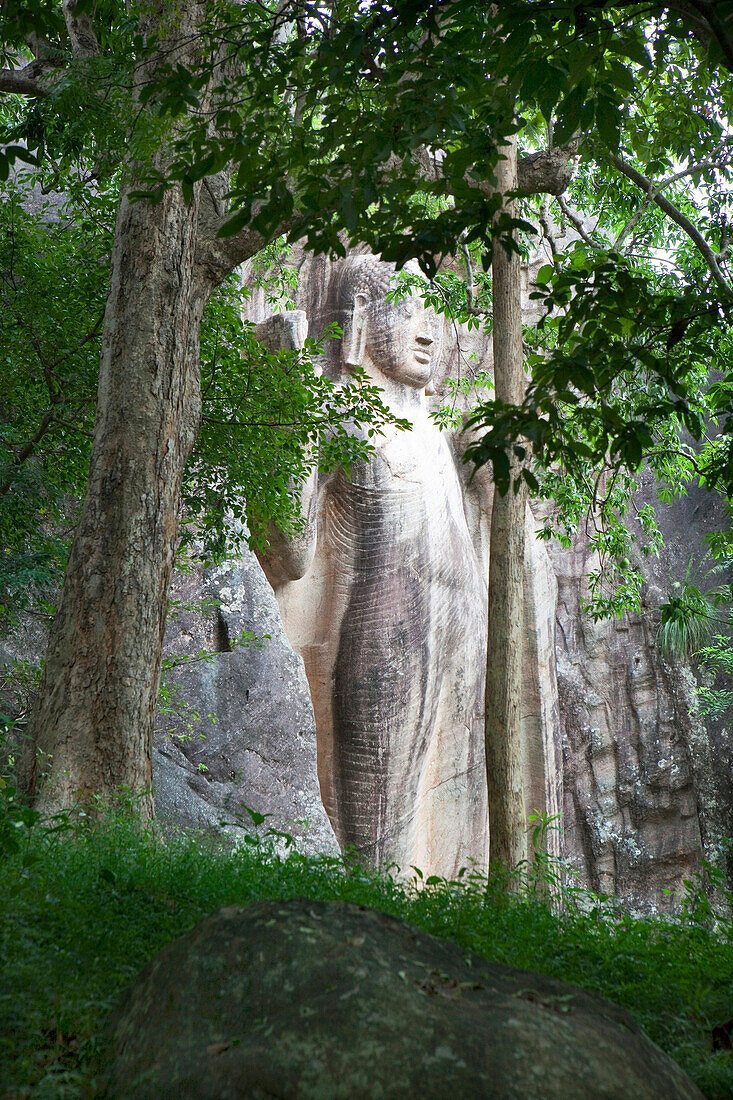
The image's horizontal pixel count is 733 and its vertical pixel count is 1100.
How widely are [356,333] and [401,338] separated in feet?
1.18

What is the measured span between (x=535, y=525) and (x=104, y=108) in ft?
19.9

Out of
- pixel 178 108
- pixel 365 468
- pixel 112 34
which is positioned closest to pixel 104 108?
pixel 112 34

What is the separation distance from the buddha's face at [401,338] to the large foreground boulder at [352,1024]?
6.01m

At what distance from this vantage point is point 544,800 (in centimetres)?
823

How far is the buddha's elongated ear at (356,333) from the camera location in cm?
782

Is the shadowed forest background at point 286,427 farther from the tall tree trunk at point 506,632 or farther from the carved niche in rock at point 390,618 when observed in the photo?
the carved niche in rock at point 390,618

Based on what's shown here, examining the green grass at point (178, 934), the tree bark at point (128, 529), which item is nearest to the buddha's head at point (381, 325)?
the tree bark at point (128, 529)

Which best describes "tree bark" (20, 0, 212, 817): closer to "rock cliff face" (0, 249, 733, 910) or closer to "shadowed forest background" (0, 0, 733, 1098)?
"shadowed forest background" (0, 0, 733, 1098)

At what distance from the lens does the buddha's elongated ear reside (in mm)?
7820

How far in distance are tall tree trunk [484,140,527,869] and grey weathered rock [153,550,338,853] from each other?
169 cm

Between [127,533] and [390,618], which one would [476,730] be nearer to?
[390,618]

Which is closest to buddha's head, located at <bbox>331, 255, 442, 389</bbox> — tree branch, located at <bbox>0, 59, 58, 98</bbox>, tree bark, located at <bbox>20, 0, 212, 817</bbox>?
tree branch, located at <bbox>0, 59, 58, 98</bbox>

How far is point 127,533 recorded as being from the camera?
4426mm

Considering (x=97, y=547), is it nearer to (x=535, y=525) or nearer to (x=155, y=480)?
(x=155, y=480)
